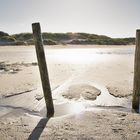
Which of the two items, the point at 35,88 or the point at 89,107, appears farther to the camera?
the point at 35,88

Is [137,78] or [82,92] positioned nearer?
[137,78]

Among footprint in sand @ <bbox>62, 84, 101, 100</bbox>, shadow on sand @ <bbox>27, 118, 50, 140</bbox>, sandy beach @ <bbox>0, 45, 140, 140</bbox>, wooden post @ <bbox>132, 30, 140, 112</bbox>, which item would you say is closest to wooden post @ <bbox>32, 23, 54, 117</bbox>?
sandy beach @ <bbox>0, 45, 140, 140</bbox>

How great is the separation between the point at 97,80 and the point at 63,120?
17.7ft

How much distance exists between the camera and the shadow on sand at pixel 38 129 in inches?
201

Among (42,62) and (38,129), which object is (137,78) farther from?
(38,129)

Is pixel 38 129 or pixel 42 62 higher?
pixel 42 62

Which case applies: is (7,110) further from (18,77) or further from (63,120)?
A: (18,77)

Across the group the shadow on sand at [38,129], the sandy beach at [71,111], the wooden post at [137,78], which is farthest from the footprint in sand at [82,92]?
the shadow on sand at [38,129]

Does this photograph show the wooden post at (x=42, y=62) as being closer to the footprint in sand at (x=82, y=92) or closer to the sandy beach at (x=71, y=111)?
the sandy beach at (x=71, y=111)

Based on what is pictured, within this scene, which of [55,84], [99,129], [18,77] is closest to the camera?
[99,129]

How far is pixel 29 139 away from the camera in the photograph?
5.03m

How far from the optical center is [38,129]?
5.48 meters

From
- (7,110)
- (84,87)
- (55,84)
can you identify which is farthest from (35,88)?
(7,110)

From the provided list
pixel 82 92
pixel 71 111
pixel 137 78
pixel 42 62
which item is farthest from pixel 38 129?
pixel 82 92
